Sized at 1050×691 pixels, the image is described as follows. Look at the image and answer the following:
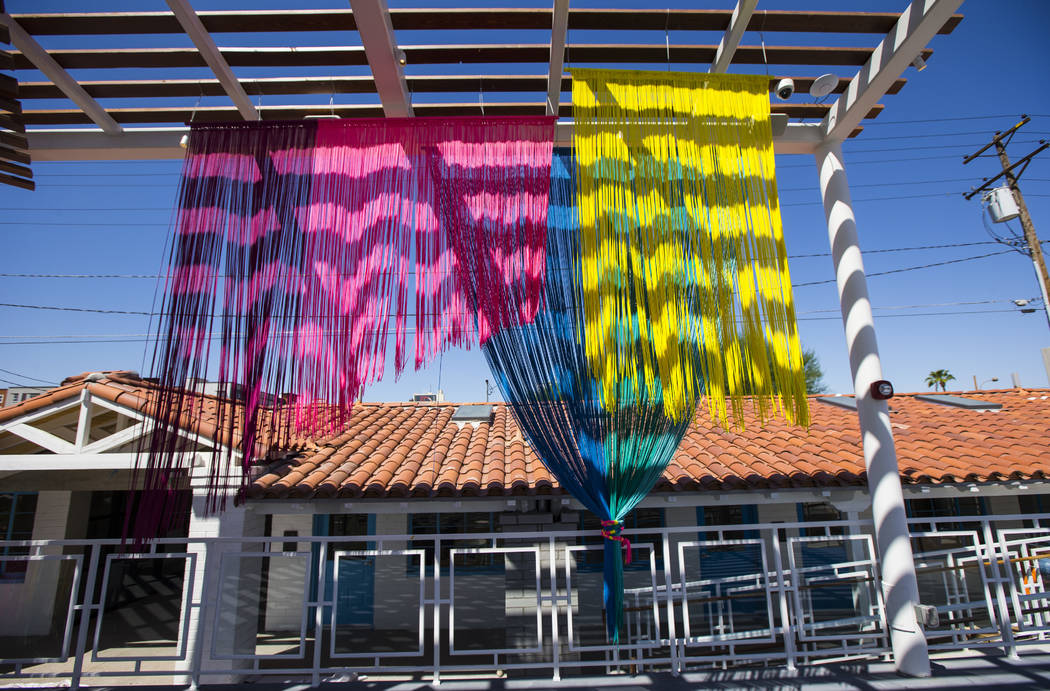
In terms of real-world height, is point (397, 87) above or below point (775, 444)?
above

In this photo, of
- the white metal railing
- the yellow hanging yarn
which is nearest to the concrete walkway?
the white metal railing

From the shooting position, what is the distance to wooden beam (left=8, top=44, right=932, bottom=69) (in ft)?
11.7

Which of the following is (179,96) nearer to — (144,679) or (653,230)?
(653,230)

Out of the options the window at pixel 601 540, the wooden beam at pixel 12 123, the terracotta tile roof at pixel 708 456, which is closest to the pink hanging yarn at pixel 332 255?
the wooden beam at pixel 12 123

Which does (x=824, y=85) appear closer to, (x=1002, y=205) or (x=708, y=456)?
(x=708, y=456)

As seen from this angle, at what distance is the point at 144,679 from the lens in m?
5.68

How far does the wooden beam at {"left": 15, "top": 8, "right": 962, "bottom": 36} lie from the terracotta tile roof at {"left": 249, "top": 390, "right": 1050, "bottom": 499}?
3582mm

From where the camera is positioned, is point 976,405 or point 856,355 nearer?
point 856,355

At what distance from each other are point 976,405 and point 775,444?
4.30 metres

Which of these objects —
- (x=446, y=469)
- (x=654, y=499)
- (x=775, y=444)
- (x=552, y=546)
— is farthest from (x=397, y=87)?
(x=775, y=444)

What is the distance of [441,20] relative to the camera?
345 cm

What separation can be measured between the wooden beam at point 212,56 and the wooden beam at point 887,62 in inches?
164

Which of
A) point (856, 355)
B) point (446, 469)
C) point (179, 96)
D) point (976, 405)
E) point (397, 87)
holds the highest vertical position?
point (179, 96)

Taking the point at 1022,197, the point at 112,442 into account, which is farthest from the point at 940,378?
the point at 112,442
